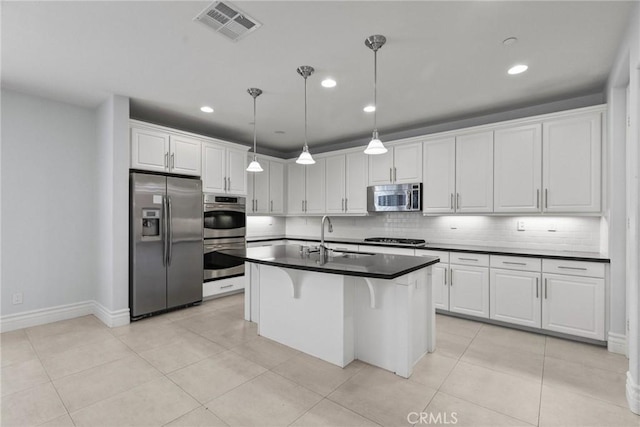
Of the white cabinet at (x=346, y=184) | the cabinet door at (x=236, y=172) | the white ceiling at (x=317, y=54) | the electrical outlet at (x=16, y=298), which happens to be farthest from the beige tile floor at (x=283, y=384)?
the white ceiling at (x=317, y=54)

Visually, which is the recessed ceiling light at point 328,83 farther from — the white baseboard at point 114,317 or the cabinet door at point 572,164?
the white baseboard at point 114,317

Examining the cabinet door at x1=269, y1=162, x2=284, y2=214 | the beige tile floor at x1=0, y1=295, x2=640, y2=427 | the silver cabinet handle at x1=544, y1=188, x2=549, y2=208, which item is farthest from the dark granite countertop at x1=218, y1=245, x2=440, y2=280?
the cabinet door at x1=269, y1=162, x2=284, y2=214

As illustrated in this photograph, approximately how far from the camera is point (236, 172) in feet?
16.5

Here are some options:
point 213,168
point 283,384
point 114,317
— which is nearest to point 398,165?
point 213,168

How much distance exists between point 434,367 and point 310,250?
154cm

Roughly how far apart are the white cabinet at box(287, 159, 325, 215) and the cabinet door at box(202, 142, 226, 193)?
5.25 feet

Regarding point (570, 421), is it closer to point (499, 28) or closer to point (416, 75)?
point (499, 28)

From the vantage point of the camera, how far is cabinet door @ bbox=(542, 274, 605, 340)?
3.01m

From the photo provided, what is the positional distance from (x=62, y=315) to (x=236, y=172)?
114 inches

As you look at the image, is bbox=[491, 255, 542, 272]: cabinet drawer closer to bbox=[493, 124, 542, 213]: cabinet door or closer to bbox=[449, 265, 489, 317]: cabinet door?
bbox=[449, 265, 489, 317]: cabinet door

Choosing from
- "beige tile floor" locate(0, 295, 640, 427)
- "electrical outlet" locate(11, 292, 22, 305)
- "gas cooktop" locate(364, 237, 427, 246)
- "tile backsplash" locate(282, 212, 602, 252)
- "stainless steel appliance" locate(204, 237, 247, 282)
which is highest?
"tile backsplash" locate(282, 212, 602, 252)

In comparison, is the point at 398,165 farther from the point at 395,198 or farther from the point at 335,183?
the point at 335,183

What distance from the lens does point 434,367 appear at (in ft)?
8.53

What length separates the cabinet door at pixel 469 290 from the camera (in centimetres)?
364
